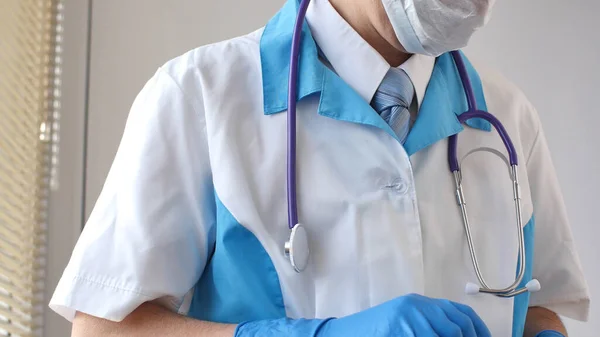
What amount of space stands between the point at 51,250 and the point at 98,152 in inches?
9.8

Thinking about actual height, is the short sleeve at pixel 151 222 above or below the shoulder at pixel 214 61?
below

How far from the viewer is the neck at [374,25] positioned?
0.88 metres

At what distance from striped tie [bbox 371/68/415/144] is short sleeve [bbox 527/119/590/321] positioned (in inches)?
11.4

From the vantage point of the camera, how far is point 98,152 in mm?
1579

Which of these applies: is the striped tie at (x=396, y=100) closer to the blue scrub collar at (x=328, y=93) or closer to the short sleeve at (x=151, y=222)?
the blue scrub collar at (x=328, y=93)

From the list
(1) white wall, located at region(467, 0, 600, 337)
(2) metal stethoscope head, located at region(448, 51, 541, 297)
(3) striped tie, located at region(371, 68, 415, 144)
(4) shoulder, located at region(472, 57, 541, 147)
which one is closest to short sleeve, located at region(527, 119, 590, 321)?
(4) shoulder, located at region(472, 57, 541, 147)

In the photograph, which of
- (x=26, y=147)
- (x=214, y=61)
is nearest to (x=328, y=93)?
(x=214, y=61)

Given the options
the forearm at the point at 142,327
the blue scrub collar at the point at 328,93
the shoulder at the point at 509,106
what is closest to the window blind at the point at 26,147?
the forearm at the point at 142,327

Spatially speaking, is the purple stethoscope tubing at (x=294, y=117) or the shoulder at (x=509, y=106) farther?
the shoulder at (x=509, y=106)

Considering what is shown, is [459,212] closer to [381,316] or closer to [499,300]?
[499,300]

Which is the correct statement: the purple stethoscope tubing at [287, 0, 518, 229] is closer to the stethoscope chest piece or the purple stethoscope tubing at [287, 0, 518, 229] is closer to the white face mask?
the stethoscope chest piece

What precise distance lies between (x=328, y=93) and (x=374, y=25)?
12 centimetres

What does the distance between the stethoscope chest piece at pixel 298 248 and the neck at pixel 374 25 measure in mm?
286

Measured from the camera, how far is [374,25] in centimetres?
90
